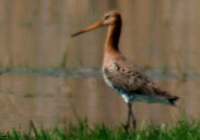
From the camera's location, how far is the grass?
7.21m

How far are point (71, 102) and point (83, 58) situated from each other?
303cm

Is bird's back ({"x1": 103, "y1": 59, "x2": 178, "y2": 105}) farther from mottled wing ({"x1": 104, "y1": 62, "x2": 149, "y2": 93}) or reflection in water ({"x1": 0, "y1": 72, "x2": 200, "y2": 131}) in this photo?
reflection in water ({"x1": 0, "y1": 72, "x2": 200, "y2": 131})

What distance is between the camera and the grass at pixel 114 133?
23.6 ft


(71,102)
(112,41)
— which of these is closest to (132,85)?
(112,41)

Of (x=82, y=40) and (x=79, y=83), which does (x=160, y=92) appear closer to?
(x=79, y=83)

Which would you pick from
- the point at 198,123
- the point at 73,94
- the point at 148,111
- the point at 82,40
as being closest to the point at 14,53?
the point at 82,40

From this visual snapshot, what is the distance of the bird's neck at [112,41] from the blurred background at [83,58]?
0.59m

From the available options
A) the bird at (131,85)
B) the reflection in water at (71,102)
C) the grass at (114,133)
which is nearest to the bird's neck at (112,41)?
the bird at (131,85)

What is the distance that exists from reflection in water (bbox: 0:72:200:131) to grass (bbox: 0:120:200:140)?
0.97 metres

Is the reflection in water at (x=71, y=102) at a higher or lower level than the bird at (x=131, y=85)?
lower

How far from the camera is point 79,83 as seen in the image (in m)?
11.7

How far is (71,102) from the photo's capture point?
408 inches

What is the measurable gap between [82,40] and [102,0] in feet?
13.1

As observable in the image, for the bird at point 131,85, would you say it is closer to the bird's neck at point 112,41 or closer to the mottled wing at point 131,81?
the mottled wing at point 131,81
